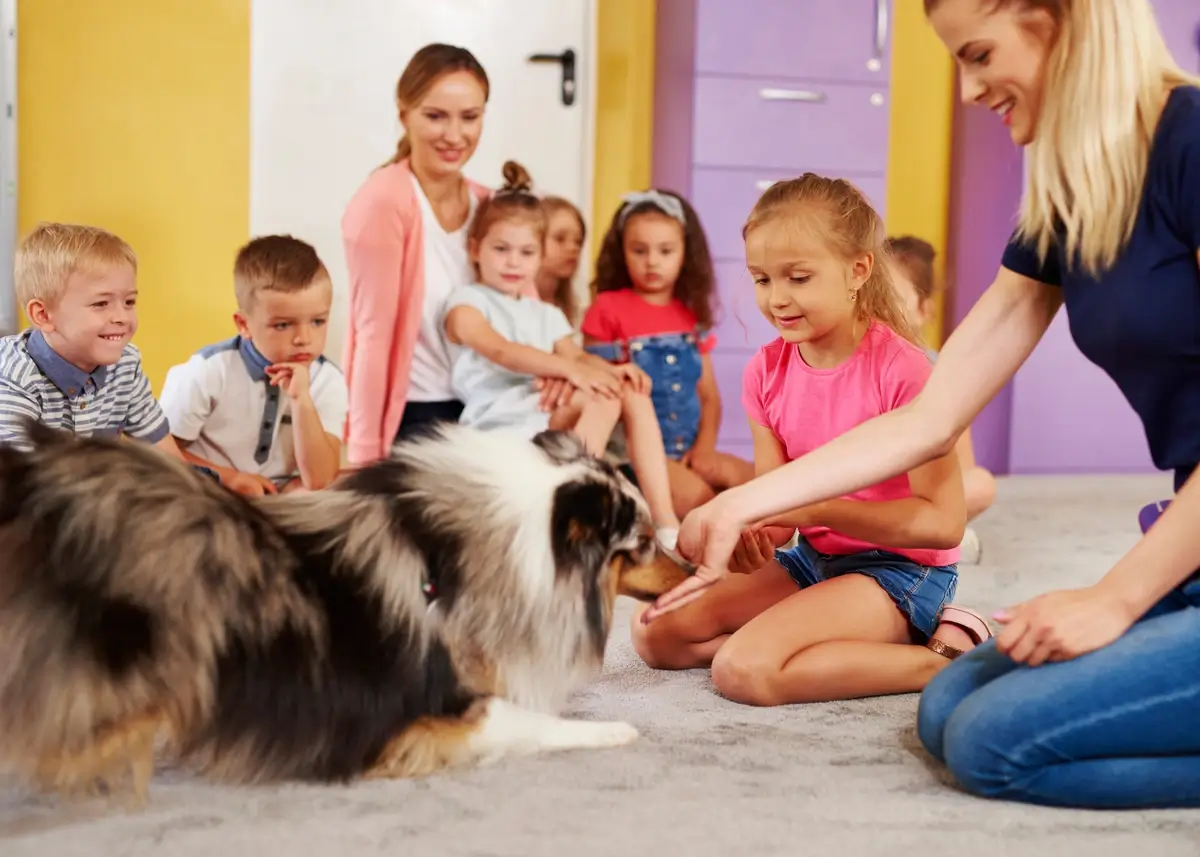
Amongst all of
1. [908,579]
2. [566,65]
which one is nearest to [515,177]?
[566,65]

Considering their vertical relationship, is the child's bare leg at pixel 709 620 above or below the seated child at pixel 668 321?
below

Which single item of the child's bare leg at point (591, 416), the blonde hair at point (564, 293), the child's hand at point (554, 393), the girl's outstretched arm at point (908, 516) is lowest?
the girl's outstretched arm at point (908, 516)

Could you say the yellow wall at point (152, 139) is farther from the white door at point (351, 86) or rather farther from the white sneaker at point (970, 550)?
the white sneaker at point (970, 550)

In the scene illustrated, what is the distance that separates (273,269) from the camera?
10.6ft

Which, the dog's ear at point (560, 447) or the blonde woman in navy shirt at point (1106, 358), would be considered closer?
the blonde woman in navy shirt at point (1106, 358)

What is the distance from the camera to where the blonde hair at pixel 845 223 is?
219 cm

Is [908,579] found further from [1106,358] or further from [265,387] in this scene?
[265,387]

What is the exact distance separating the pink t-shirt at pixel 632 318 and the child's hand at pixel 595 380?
1.21 ft

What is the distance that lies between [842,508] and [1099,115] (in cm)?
76

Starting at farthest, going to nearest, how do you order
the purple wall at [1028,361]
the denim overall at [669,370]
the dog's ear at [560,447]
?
1. the purple wall at [1028,361]
2. the denim overall at [669,370]
3. the dog's ear at [560,447]

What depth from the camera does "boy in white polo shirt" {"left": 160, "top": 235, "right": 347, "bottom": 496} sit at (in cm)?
312

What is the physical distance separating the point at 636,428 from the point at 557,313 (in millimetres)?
449

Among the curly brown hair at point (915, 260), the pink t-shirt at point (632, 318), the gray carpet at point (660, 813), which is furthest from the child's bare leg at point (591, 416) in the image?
the gray carpet at point (660, 813)

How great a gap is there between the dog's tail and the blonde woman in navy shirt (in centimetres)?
104
